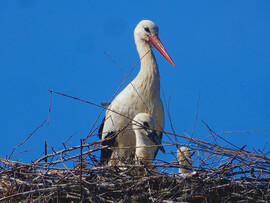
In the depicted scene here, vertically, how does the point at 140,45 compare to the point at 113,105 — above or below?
above

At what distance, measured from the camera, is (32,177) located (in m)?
4.33

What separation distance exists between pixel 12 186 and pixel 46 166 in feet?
0.97

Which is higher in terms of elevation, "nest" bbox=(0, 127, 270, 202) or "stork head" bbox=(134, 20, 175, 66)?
"stork head" bbox=(134, 20, 175, 66)

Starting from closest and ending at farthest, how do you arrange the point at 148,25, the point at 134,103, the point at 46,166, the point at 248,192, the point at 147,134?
1. the point at 248,192
2. the point at 46,166
3. the point at 147,134
4. the point at 134,103
5. the point at 148,25

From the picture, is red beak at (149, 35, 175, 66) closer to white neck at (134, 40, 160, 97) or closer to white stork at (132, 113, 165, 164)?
white neck at (134, 40, 160, 97)

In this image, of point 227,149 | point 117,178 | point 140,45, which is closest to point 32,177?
point 117,178

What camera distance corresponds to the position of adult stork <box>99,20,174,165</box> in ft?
18.6

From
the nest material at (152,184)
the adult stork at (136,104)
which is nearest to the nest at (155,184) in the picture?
the nest material at (152,184)

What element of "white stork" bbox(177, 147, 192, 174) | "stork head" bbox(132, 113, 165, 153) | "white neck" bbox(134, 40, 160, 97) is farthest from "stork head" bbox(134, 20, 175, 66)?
"white stork" bbox(177, 147, 192, 174)

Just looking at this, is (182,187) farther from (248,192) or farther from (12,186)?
(12,186)

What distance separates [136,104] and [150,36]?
29.7 inches

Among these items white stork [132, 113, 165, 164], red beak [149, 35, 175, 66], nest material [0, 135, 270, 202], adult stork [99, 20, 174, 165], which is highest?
red beak [149, 35, 175, 66]

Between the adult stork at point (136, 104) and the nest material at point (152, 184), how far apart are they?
1.29 meters

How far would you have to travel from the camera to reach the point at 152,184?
166 inches
